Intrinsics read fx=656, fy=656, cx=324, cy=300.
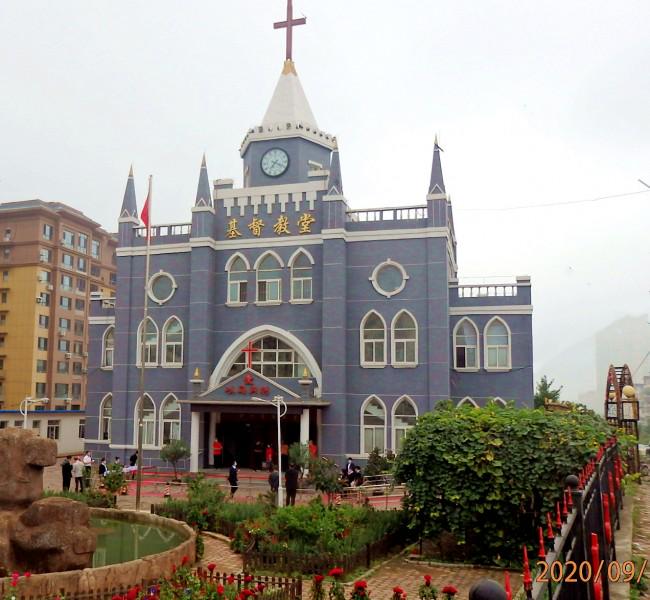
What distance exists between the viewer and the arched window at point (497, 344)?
80.8 feet

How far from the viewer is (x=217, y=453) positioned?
25141 millimetres

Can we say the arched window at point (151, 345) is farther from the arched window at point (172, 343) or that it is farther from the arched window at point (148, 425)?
the arched window at point (148, 425)

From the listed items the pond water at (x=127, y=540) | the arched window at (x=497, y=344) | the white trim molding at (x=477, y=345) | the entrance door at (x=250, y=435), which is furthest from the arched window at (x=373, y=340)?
the pond water at (x=127, y=540)

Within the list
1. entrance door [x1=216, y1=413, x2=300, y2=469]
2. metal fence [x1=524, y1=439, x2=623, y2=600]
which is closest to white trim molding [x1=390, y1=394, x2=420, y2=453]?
entrance door [x1=216, y1=413, x2=300, y2=469]

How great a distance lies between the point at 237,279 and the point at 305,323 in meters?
3.46

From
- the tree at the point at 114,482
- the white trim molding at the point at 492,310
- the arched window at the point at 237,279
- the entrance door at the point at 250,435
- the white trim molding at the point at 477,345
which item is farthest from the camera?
the arched window at the point at 237,279

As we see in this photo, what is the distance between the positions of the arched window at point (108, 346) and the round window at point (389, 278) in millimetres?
12472

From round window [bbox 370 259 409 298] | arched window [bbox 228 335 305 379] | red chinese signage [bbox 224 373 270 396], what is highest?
round window [bbox 370 259 409 298]

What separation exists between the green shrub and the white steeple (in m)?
19.7

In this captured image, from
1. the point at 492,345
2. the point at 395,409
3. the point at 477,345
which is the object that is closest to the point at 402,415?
the point at 395,409

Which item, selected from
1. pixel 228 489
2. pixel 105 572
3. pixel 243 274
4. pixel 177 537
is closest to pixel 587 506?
pixel 105 572

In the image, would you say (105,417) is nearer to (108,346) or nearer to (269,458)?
(108,346)

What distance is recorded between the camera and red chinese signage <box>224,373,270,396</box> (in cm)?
2419

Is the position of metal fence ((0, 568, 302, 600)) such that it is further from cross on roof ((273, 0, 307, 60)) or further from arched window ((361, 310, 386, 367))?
cross on roof ((273, 0, 307, 60))
